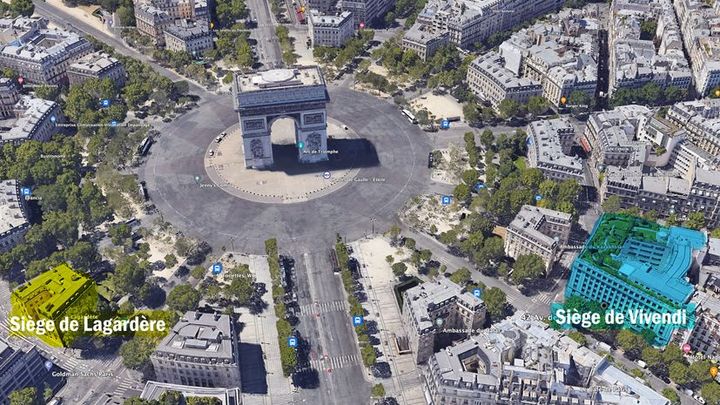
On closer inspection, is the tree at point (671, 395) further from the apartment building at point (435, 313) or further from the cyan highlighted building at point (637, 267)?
the apartment building at point (435, 313)

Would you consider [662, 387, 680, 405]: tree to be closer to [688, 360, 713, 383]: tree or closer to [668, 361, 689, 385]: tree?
[668, 361, 689, 385]: tree

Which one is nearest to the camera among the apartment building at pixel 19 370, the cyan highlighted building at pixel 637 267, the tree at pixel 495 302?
the apartment building at pixel 19 370

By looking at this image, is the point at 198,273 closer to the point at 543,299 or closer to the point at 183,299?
the point at 183,299

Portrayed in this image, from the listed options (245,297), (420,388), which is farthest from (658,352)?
(245,297)

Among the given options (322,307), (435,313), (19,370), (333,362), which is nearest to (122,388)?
(19,370)

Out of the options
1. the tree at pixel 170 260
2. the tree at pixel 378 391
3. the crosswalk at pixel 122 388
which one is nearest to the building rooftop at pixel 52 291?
the crosswalk at pixel 122 388

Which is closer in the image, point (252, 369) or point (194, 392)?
point (194, 392)
